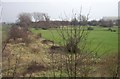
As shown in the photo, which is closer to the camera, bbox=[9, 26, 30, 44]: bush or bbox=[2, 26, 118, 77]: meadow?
bbox=[2, 26, 118, 77]: meadow

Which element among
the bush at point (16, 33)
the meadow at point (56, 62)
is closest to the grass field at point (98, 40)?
the meadow at point (56, 62)

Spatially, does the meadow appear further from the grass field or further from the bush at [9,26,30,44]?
the bush at [9,26,30,44]

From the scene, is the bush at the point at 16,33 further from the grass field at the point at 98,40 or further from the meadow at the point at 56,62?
the grass field at the point at 98,40

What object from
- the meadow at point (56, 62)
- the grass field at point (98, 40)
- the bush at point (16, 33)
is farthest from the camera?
the bush at point (16, 33)

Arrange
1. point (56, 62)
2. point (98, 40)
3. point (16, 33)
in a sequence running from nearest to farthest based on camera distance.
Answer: point (56, 62)
point (16, 33)
point (98, 40)

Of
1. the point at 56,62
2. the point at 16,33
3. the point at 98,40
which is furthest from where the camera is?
the point at 98,40

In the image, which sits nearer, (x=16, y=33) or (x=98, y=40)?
(x=16, y=33)

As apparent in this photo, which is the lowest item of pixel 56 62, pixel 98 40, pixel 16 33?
pixel 98 40

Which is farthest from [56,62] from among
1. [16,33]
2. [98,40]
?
[98,40]

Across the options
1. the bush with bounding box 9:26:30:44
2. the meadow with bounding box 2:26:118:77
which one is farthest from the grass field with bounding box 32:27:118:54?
the bush with bounding box 9:26:30:44

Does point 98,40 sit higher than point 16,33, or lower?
lower

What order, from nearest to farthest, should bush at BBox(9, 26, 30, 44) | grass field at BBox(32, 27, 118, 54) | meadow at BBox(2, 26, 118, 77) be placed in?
meadow at BBox(2, 26, 118, 77)
grass field at BBox(32, 27, 118, 54)
bush at BBox(9, 26, 30, 44)

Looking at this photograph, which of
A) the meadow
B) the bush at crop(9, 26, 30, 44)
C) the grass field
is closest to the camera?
the meadow

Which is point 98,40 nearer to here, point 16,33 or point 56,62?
point 16,33
